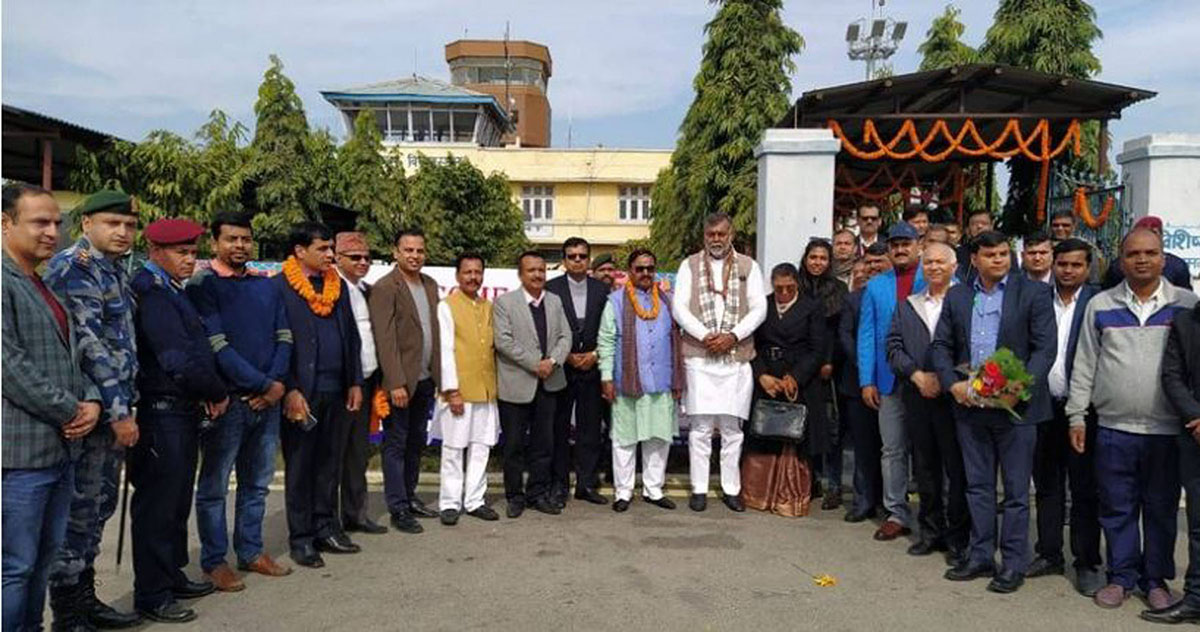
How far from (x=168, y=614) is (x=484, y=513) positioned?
2.32 meters

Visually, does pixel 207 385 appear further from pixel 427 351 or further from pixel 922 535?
pixel 922 535

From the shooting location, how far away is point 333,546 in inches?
217

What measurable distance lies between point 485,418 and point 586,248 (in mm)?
1466

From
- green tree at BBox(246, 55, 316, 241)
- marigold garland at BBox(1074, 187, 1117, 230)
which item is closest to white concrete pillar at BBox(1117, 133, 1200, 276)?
marigold garland at BBox(1074, 187, 1117, 230)

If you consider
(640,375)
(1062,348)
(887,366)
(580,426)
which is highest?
(1062,348)

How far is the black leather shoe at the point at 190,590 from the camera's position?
4652 millimetres

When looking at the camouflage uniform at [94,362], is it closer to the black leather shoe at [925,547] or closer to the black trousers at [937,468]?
the black trousers at [937,468]

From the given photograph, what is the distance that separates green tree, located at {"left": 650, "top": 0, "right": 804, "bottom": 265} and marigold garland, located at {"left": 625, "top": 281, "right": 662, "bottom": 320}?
43.1 feet

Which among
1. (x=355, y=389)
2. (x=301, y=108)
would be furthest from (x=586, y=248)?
(x=301, y=108)

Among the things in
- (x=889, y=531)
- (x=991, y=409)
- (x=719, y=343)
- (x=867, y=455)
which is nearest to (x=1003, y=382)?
(x=991, y=409)

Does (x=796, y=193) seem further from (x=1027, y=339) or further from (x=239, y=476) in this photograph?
(x=239, y=476)

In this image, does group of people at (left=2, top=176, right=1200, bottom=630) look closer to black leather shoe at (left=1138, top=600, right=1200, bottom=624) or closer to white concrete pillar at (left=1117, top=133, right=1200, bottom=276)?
black leather shoe at (left=1138, top=600, right=1200, bottom=624)

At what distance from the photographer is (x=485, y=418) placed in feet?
20.7

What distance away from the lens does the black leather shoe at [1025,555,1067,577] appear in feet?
16.9
